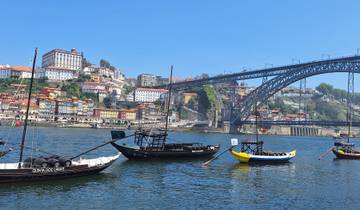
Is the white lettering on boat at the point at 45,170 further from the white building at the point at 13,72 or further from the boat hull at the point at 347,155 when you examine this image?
the white building at the point at 13,72

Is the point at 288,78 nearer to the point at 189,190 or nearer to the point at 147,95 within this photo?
the point at 147,95

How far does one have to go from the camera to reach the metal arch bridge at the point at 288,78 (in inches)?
3509

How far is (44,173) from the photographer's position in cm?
2419

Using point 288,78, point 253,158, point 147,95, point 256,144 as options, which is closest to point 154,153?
point 253,158

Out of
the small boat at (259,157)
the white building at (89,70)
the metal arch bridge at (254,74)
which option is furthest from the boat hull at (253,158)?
the white building at (89,70)

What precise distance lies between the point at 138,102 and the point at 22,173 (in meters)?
143

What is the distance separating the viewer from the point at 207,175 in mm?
30141

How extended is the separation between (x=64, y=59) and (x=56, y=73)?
16.1 metres

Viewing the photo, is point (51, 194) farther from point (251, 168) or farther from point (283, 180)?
point (251, 168)

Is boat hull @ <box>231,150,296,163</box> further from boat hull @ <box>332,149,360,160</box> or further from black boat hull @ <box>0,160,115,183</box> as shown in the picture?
black boat hull @ <box>0,160,115,183</box>

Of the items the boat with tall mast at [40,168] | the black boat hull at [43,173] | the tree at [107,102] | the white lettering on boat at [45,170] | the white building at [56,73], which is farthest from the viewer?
the white building at [56,73]

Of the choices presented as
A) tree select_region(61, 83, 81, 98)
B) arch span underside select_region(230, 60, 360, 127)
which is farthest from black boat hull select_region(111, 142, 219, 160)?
tree select_region(61, 83, 81, 98)

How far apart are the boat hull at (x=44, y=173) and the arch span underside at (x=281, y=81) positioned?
55527 millimetres

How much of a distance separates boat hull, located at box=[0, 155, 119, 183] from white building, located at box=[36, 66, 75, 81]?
147 metres
